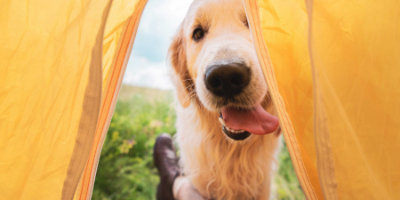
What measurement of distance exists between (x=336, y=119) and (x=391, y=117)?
0.17 m

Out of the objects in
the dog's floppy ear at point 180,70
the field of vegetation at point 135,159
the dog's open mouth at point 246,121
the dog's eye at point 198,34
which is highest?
the dog's eye at point 198,34

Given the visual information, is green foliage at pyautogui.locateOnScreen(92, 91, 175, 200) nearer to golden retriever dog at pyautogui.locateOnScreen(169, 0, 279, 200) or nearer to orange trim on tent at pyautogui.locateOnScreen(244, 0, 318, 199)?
golden retriever dog at pyautogui.locateOnScreen(169, 0, 279, 200)

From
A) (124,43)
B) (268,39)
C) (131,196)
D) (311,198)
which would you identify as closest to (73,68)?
(124,43)

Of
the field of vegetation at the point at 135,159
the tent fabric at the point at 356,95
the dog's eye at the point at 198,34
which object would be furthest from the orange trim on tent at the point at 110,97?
the field of vegetation at the point at 135,159

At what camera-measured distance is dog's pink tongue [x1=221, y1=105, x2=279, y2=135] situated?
1.31 m

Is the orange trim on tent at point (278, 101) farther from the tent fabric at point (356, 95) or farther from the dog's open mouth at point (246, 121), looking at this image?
the dog's open mouth at point (246, 121)

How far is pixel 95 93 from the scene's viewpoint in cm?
74

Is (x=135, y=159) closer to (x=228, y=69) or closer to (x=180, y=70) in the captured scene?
(x=180, y=70)

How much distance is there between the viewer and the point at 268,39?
0.95 m

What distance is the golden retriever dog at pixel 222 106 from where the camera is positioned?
1.28 meters

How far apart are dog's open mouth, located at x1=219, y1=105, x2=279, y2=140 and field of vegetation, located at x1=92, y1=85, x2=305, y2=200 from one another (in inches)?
48.2

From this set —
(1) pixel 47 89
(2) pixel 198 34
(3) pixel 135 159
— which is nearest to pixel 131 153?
(3) pixel 135 159

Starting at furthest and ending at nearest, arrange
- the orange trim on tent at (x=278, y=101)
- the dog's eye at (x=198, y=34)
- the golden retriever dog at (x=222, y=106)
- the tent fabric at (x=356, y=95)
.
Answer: the dog's eye at (x=198, y=34)
the golden retriever dog at (x=222, y=106)
the orange trim on tent at (x=278, y=101)
the tent fabric at (x=356, y=95)

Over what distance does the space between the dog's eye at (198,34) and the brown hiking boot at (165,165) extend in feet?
4.50
